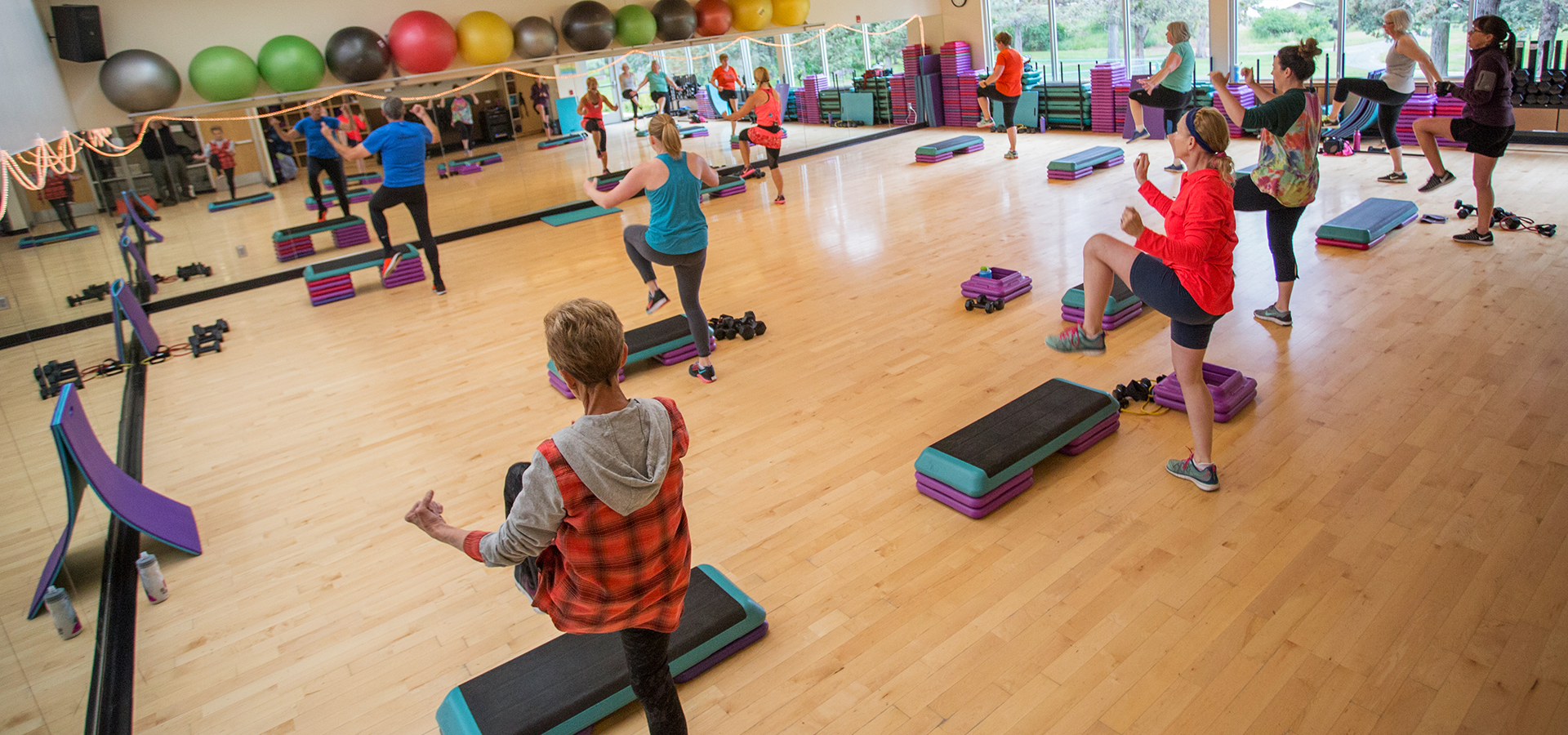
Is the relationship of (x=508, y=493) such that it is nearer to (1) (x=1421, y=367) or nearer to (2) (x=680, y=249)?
(2) (x=680, y=249)

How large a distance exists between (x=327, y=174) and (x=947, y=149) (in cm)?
699

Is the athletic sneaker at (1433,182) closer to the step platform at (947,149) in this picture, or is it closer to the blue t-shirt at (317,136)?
the step platform at (947,149)

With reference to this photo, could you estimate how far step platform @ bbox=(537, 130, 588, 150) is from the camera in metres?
10.4

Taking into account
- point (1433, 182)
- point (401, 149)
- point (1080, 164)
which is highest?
point (401, 149)

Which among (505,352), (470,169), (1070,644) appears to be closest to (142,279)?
(470,169)

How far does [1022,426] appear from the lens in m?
3.56

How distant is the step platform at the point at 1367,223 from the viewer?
5.83m

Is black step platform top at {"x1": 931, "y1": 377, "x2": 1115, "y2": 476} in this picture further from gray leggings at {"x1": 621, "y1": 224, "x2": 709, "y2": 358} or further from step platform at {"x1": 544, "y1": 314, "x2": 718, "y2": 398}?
step platform at {"x1": 544, "y1": 314, "x2": 718, "y2": 398}

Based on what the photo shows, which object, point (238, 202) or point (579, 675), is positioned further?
point (238, 202)

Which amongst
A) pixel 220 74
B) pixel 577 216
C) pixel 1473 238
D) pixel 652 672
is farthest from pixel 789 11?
pixel 652 672

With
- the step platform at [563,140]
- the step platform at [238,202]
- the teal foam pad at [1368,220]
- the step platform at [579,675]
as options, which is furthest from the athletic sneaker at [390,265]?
the teal foam pad at [1368,220]

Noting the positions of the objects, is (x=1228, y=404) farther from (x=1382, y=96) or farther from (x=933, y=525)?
(x=1382, y=96)

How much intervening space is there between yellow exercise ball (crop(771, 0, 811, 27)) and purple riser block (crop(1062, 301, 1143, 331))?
298 inches

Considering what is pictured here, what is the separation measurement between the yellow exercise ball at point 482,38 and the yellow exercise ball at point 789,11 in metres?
3.52
